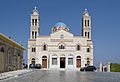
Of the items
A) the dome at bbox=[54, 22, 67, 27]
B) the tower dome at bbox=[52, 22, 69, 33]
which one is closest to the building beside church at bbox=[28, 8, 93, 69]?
the tower dome at bbox=[52, 22, 69, 33]

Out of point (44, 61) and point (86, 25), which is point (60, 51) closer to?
point (44, 61)

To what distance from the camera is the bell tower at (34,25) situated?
87.0m

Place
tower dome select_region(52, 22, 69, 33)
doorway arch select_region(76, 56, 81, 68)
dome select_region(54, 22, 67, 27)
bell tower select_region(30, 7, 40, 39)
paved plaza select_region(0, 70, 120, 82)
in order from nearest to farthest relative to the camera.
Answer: paved plaza select_region(0, 70, 120, 82), doorway arch select_region(76, 56, 81, 68), bell tower select_region(30, 7, 40, 39), tower dome select_region(52, 22, 69, 33), dome select_region(54, 22, 67, 27)

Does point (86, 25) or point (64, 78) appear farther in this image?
point (86, 25)

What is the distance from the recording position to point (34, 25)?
88.0 metres

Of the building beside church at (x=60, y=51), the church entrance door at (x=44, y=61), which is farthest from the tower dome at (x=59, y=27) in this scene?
the church entrance door at (x=44, y=61)

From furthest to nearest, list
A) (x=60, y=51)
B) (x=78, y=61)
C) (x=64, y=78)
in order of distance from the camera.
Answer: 1. (x=78, y=61)
2. (x=60, y=51)
3. (x=64, y=78)

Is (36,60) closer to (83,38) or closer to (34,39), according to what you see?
(34,39)

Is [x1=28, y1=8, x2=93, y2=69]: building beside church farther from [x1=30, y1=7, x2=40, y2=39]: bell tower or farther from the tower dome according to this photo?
the tower dome

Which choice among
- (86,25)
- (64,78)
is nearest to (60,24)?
(86,25)

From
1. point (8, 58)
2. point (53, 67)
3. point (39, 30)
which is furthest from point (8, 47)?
point (39, 30)

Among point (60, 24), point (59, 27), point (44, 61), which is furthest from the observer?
point (60, 24)

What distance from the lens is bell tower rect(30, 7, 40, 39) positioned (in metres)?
87.0

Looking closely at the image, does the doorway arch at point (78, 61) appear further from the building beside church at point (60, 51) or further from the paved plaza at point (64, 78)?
the paved plaza at point (64, 78)
